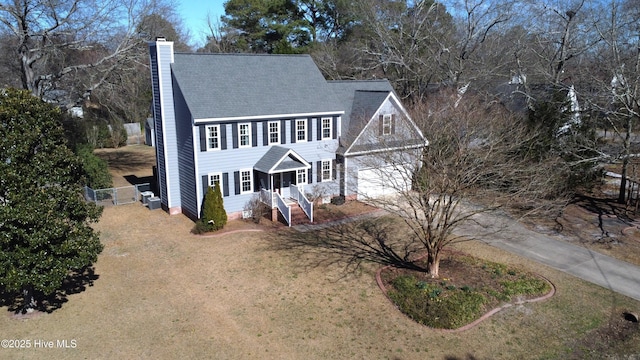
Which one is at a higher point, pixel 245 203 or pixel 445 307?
pixel 245 203

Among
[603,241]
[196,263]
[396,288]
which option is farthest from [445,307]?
[603,241]

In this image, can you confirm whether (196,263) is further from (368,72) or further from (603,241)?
(368,72)

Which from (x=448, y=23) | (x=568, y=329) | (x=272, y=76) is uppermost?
(x=448, y=23)

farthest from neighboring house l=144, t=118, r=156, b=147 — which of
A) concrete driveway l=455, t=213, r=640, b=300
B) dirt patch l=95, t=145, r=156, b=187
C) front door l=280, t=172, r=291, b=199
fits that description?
concrete driveway l=455, t=213, r=640, b=300

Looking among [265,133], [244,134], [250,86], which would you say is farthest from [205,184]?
[250,86]

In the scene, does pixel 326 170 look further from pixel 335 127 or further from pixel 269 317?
pixel 269 317

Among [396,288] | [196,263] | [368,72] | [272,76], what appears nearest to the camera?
[396,288]

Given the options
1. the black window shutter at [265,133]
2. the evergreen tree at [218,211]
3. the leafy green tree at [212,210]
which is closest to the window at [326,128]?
the black window shutter at [265,133]
